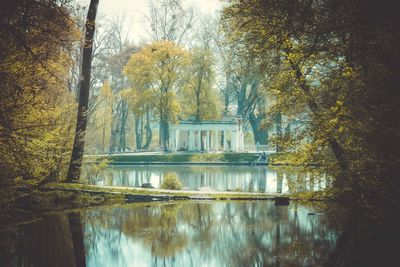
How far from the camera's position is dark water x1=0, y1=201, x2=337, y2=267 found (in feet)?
37.0

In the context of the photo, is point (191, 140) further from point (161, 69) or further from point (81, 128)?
point (81, 128)

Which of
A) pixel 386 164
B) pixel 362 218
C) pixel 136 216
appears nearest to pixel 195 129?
pixel 136 216

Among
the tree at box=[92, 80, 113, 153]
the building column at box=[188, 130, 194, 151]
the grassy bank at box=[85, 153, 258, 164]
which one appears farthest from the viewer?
the building column at box=[188, 130, 194, 151]

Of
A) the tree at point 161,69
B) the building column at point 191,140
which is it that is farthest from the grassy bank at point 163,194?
the building column at point 191,140

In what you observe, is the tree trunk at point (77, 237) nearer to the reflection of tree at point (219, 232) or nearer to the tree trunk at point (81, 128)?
the reflection of tree at point (219, 232)

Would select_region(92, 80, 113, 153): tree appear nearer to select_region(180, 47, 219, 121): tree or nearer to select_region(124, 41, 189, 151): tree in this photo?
select_region(124, 41, 189, 151): tree

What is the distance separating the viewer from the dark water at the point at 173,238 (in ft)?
37.0

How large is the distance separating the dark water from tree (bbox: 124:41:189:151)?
37.8 metres

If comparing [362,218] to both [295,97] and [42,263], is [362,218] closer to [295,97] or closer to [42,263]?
[295,97]

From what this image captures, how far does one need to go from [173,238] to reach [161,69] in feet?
144

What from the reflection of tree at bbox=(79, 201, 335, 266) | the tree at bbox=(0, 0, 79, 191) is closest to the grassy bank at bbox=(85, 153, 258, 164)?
the reflection of tree at bbox=(79, 201, 335, 266)

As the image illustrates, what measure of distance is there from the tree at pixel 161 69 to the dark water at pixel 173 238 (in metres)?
37.8

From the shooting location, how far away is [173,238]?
13523 millimetres

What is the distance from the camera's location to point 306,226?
1501 cm
